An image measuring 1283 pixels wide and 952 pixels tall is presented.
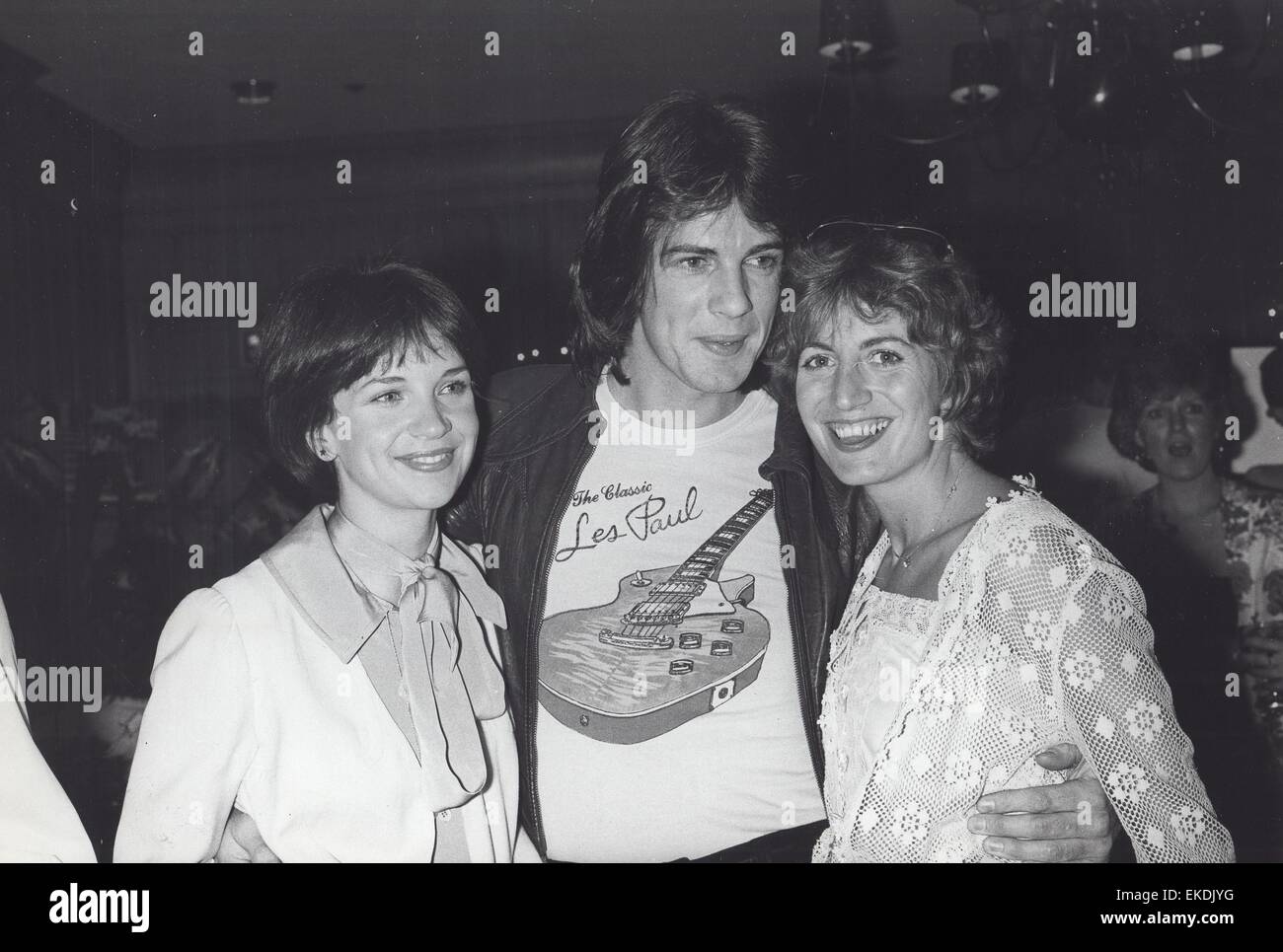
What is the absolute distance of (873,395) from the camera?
2.19 metres

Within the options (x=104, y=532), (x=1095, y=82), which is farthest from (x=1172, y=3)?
(x=104, y=532)

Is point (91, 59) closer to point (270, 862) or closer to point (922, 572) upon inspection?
point (270, 862)

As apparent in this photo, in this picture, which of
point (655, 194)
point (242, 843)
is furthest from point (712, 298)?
point (242, 843)

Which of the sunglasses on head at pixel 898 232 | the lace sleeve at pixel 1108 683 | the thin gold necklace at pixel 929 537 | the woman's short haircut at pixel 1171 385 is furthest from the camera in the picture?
the woman's short haircut at pixel 1171 385

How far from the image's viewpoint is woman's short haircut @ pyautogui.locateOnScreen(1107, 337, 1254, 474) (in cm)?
238

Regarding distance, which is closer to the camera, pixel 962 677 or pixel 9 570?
pixel 962 677

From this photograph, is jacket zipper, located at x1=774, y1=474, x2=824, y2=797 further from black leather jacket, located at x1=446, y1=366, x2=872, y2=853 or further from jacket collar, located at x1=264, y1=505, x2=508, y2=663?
jacket collar, located at x1=264, y1=505, x2=508, y2=663

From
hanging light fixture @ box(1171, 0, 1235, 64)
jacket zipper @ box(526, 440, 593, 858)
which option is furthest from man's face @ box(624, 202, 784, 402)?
hanging light fixture @ box(1171, 0, 1235, 64)

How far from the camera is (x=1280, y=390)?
2.41 metres

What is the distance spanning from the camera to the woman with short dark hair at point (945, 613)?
6.66 feet

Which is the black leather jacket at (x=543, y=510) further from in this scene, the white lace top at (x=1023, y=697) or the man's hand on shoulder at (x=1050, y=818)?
the man's hand on shoulder at (x=1050, y=818)

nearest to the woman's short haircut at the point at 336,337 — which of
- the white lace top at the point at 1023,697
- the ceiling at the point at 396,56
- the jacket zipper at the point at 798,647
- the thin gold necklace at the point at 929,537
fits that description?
the ceiling at the point at 396,56

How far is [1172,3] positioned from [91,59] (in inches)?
88.9

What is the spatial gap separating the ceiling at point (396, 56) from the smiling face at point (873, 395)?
0.59 m
